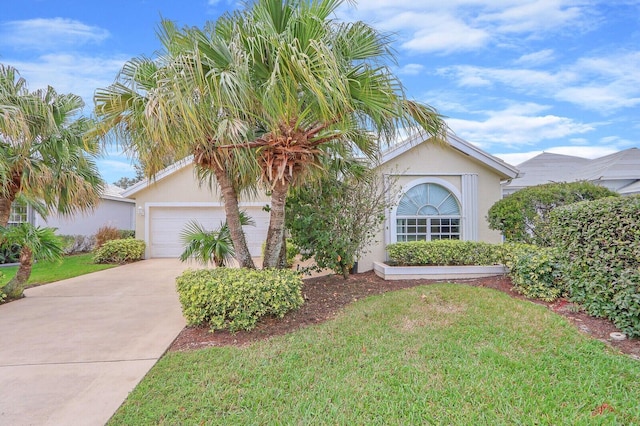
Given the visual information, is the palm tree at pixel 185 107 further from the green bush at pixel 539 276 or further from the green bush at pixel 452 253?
the green bush at pixel 539 276

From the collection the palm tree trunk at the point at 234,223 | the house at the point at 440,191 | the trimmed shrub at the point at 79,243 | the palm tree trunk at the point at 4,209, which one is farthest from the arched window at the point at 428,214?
the trimmed shrub at the point at 79,243

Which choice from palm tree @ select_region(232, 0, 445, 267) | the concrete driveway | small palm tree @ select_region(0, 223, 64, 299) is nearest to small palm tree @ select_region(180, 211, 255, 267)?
the concrete driveway

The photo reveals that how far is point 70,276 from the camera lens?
1067 cm

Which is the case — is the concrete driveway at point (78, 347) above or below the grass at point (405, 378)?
below

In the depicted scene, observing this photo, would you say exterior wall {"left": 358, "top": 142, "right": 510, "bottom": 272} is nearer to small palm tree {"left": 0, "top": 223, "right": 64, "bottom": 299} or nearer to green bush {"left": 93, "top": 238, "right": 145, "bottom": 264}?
small palm tree {"left": 0, "top": 223, "right": 64, "bottom": 299}

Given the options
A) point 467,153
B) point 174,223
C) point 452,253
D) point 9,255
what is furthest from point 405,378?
point 9,255

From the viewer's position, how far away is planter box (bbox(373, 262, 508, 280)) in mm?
8234

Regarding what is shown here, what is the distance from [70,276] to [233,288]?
29.4 ft

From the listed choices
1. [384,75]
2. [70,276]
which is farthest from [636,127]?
[70,276]

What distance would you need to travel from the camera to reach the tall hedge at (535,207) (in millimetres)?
8281

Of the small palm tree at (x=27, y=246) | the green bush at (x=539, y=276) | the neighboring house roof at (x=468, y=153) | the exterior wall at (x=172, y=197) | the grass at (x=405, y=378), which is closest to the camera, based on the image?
→ the grass at (x=405, y=378)

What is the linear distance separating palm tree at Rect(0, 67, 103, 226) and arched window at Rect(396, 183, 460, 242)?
831 cm

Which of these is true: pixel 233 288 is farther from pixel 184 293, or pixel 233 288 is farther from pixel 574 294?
pixel 574 294

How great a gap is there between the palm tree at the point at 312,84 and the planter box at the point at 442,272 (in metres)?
3.89
